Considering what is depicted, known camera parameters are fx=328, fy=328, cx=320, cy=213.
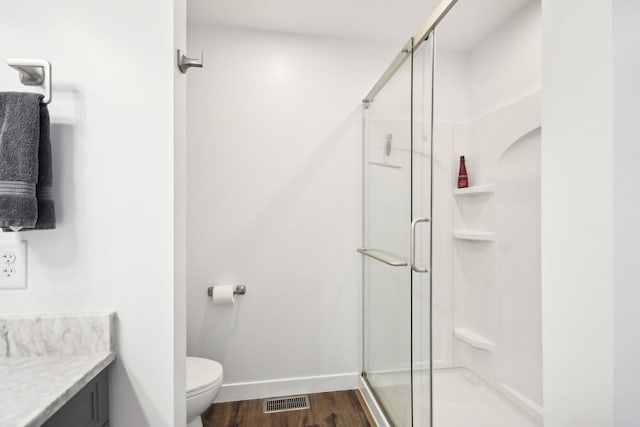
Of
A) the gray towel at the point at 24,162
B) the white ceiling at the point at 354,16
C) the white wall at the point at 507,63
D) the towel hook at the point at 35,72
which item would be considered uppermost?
the white ceiling at the point at 354,16

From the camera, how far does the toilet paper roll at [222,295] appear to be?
1.99 metres

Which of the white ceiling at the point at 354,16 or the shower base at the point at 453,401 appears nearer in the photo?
the shower base at the point at 453,401

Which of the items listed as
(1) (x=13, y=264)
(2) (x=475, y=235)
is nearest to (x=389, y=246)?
(2) (x=475, y=235)

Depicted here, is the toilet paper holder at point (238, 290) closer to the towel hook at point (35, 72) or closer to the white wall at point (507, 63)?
the towel hook at point (35, 72)

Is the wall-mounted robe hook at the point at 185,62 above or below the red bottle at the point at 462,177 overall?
above

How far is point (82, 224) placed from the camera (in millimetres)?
913

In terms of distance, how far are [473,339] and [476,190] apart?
3.32ft

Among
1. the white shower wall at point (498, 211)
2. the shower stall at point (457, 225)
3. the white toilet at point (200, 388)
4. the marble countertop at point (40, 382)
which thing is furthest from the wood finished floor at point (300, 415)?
the marble countertop at point (40, 382)

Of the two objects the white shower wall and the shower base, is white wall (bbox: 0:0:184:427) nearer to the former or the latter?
the shower base

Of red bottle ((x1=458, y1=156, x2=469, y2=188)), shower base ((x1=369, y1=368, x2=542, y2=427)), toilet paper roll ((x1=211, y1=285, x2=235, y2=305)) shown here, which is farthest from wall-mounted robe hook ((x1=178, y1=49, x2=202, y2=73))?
red bottle ((x1=458, y1=156, x2=469, y2=188))

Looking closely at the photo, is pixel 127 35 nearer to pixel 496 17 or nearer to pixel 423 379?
pixel 423 379

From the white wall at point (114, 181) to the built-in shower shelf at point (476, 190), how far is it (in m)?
1.92

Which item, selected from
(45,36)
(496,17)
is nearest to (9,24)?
(45,36)

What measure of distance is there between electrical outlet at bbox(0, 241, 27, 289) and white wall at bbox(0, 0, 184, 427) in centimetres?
2
